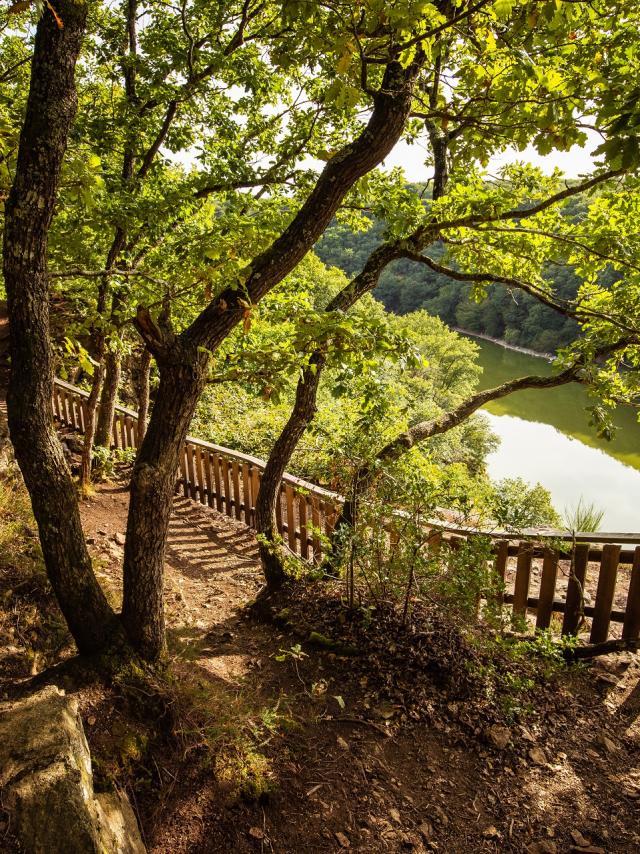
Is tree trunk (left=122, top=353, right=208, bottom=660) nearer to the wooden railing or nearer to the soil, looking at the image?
the soil

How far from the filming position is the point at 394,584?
11.5 ft

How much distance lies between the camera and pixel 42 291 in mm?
2172

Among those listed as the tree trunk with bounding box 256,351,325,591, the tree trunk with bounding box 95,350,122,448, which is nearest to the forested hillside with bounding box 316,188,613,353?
the tree trunk with bounding box 95,350,122,448

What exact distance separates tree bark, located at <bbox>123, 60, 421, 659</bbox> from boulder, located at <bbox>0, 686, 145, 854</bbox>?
0.83m

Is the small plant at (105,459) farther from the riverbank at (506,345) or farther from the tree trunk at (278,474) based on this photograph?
the riverbank at (506,345)

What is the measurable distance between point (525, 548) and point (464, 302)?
183 feet

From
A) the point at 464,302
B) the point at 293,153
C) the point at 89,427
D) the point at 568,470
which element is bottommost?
the point at 568,470

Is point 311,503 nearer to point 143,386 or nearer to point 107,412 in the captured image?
point 143,386

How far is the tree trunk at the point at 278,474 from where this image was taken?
163 inches

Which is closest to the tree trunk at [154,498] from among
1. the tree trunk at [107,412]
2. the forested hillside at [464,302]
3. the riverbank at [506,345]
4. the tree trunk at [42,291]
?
the tree trunk at [42,291]

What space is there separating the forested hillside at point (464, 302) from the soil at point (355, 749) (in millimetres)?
43720

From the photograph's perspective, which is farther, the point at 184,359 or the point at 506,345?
the point at 506,345

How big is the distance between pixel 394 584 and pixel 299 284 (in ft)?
14.5

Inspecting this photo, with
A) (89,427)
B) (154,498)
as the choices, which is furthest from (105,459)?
(154,498)
